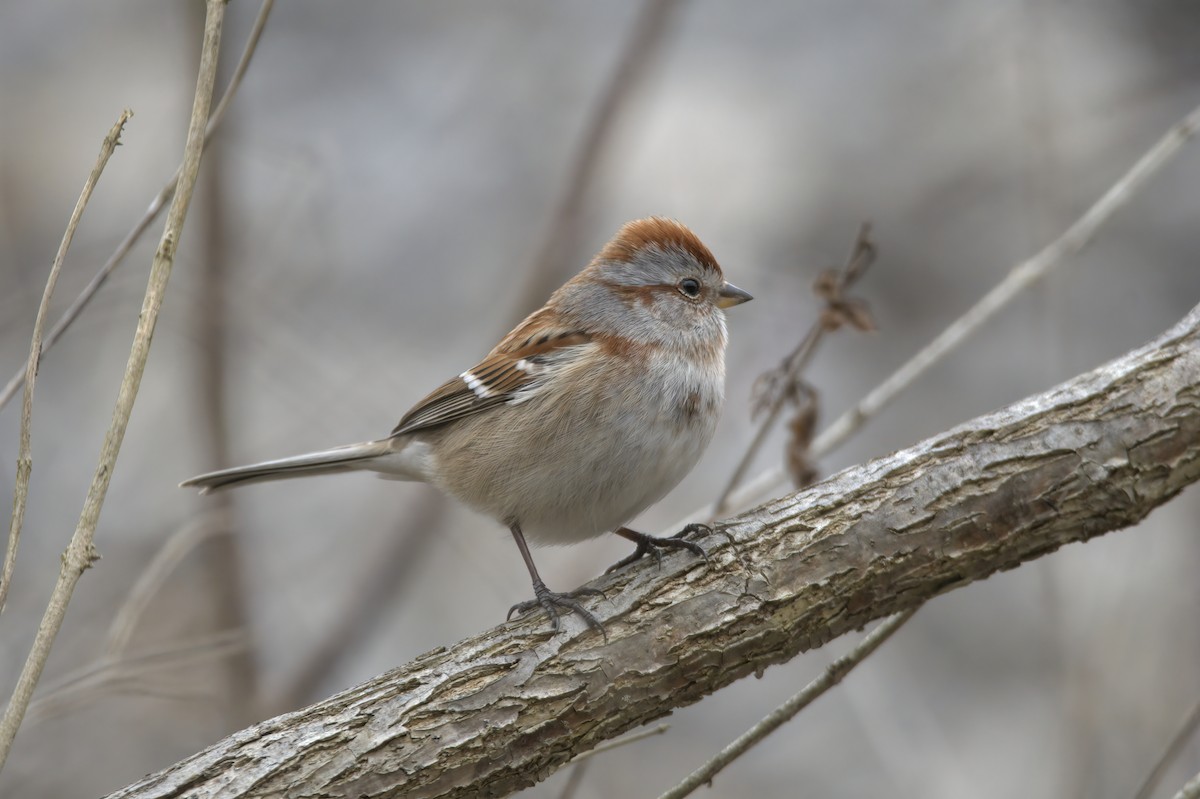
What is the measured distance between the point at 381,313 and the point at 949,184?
13.4 feet

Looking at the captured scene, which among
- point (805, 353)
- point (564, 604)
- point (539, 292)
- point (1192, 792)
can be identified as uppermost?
point (539, 292)

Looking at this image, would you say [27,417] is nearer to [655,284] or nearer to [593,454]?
[593,454]

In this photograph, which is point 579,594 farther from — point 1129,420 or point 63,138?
point 63,138

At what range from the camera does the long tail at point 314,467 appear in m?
3.66

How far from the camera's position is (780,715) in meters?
2.59

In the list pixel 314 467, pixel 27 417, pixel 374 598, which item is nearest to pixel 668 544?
pixel 314 467

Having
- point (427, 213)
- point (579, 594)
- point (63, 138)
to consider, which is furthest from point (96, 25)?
point (579, 594)

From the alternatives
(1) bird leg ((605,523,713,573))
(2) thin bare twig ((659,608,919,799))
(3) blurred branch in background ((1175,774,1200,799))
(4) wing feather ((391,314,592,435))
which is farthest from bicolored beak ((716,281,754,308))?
(3) blurred branch in background ((1175,774,1200,799))

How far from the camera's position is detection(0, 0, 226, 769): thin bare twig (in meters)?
1.87

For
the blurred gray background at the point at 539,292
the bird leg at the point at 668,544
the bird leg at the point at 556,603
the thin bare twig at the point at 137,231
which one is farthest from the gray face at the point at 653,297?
the thin bare twig at the point at 137,231

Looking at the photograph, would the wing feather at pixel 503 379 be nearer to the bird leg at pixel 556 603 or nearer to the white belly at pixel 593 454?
the white belly at pixel 593 454

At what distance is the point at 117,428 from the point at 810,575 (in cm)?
167

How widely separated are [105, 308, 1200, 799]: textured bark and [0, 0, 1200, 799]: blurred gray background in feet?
5.08

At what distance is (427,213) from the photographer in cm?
743
